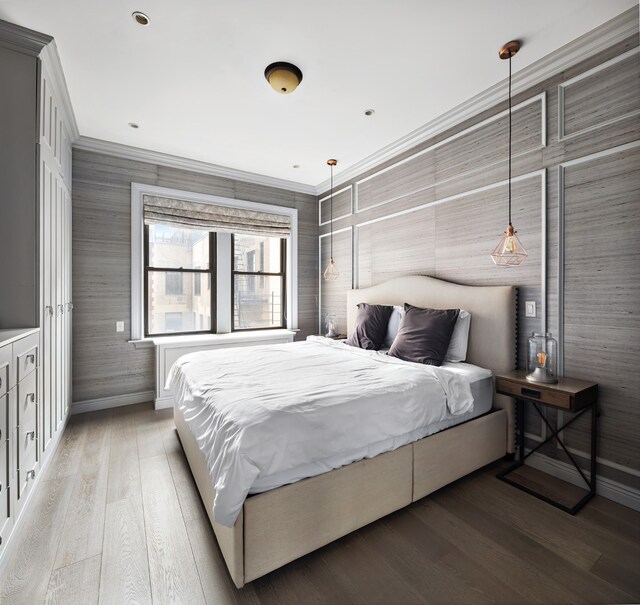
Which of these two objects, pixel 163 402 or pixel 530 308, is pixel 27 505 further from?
pixel 530 308

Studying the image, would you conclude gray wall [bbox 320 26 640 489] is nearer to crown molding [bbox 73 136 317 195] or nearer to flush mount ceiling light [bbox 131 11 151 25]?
crown molding [bbox 73 136 317 195]

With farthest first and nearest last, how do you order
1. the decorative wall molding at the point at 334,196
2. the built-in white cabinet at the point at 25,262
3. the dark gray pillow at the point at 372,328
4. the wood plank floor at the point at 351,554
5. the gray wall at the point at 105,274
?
the decorative wall molding at the point at 334,196, the gray wall at the point at 105,274, the dark gray pillow at the point at 372,328, the built-in white cabinet at the point at 25,262, the wood plank floor at the point at 351,554

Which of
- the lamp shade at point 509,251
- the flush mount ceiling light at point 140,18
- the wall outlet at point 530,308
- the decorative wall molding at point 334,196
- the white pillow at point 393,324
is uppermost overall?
the flush mount ceiling light at point 140,18

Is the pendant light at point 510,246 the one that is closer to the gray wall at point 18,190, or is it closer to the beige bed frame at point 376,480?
the beige bed frame at point 376,480

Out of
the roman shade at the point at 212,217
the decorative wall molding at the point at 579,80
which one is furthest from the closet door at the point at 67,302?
the decorative wall molding at the point at 579,80

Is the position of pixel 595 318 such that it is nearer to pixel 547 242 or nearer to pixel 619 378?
pixel 619 378

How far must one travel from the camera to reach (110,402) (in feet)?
11.7

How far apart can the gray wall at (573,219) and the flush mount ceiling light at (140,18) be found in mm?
2394

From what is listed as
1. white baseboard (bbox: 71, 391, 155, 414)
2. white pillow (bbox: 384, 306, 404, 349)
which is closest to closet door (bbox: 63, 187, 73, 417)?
white baseboard (bbox: 71, 391, 155, 414)

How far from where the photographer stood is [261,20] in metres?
1.91

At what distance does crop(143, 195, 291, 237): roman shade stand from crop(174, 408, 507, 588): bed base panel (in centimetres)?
253

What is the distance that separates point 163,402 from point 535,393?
11.2 feet

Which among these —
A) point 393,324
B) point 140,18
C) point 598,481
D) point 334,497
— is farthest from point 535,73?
point 334,497

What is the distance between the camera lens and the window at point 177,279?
154 inches
